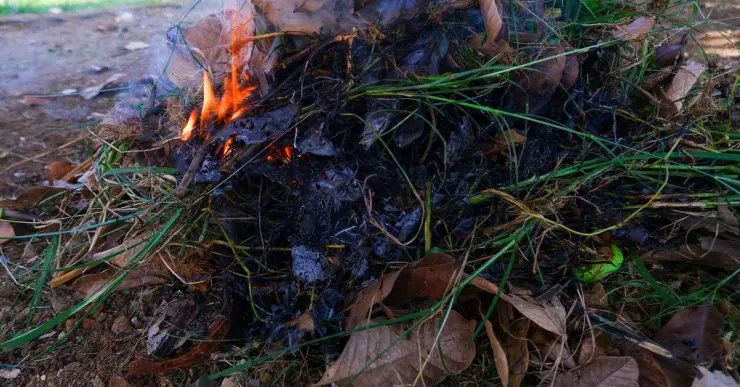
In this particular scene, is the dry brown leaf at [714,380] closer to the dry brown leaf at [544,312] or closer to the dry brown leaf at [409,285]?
the dry brown leaf at [544,312]

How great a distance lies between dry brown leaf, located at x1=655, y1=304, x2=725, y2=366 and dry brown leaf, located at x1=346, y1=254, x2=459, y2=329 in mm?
485

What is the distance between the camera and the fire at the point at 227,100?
1306mm

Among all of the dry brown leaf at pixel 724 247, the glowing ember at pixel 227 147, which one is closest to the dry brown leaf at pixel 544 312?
the dry brown leaf at pixel 724 247

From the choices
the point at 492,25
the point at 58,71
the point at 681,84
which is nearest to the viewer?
the point at 492,25

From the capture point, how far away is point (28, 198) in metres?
1.78

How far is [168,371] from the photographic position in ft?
3.88

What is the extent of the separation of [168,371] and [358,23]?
3.28 ft

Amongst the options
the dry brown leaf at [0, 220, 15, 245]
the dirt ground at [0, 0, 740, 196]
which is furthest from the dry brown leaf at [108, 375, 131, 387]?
the dirt ground at [0, 0, 740, 196]

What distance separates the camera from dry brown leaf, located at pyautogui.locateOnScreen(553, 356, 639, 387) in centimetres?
103

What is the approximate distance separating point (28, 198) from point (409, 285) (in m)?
1.44

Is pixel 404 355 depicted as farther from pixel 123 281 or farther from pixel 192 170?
pixel 123 281

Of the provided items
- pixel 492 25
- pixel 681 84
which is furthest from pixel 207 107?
pixel 681 84

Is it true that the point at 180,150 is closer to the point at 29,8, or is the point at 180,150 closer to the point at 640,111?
the point at 640,111

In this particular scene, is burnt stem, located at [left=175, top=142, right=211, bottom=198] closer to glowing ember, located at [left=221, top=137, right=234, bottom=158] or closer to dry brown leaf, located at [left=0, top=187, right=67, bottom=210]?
glowing ember, located at [left=221, top=137, right=234, bottom=158]
